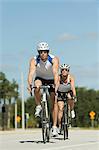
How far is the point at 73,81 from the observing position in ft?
44.2

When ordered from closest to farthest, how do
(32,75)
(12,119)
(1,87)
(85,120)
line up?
(32,75), (1,87), (12,119), (85,120)

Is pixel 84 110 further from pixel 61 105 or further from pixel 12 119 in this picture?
pixel 61 105

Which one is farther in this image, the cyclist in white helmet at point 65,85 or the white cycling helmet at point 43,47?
the cyclist in white helmet at point 65,85

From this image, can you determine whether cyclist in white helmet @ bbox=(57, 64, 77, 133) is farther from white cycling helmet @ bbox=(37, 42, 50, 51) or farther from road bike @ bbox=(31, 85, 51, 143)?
white cycling helmet @ bbox=(37, 42, 50, 51)

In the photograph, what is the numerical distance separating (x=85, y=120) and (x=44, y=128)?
117 m

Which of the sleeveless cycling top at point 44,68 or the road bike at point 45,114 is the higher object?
the sleeveless cycling top at point 44,68

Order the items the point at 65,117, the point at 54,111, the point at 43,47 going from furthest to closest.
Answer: the point at 65,117
the point at 54,111
the point at 43,47

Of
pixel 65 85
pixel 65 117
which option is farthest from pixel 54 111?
pixel 65 85

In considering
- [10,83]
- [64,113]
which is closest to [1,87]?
[10,83]

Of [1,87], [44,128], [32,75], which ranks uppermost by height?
[1,87]

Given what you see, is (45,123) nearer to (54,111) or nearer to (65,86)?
(54,111)

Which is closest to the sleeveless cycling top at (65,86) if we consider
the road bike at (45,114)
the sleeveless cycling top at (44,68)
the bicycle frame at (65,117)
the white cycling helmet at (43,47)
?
the bicycle frame at (65,117)

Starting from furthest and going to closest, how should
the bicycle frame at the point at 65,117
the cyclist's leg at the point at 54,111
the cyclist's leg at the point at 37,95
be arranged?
the bicycle frame at the point at 65,117, the cyclist's leg at the point at 54,111, the cyclist's leg at the point at 37,95

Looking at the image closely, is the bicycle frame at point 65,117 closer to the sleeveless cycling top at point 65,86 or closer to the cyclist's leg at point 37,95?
the sleeveless cycling top at point 65,86
